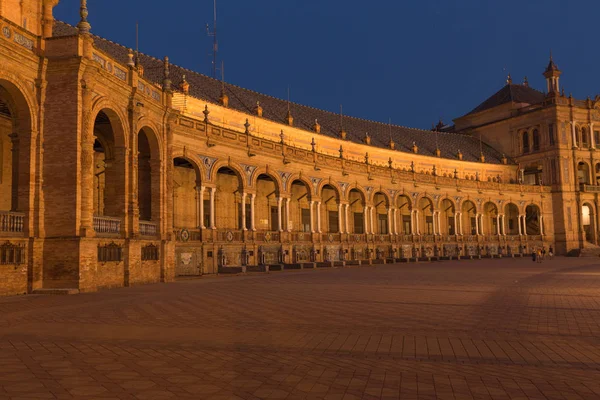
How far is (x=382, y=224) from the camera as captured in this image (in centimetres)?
6209

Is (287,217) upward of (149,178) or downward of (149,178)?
downward

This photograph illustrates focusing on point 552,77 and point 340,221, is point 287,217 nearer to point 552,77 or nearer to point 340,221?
point 340,221

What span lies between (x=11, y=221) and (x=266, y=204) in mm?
28351

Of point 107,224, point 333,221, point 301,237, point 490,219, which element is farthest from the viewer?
point 490,219

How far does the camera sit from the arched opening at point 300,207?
49303 mm

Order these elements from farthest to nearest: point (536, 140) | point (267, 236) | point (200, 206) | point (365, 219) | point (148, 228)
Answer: point (536, 140) < point (365, 219) < point (267, 236) < point (200, 206) < point (148, 228)

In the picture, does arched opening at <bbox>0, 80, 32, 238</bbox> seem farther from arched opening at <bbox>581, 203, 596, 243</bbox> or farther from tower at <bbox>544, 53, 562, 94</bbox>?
tower at <bbox>544, 53, 562, 94</bbox>

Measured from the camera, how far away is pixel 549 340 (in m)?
9.48

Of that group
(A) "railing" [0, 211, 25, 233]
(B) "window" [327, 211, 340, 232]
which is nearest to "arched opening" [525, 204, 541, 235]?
(B) "window" [327, 211, 340, 232]

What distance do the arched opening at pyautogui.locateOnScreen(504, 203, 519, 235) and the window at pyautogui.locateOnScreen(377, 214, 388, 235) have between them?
22.3 m

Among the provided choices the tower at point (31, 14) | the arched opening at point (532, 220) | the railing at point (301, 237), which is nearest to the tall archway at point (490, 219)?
the arched opening at point (532, 220)

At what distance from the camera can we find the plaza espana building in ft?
65.9

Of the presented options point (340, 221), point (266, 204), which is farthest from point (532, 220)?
point (266, 204)

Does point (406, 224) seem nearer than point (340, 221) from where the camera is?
No
